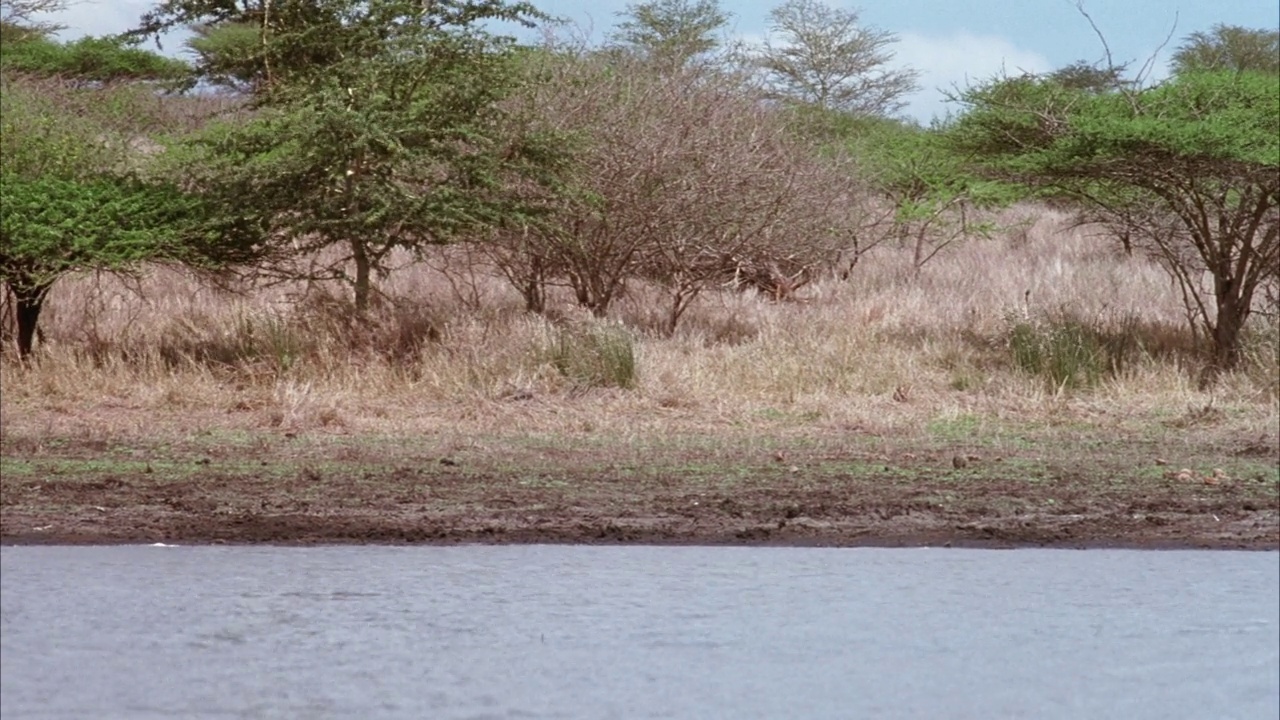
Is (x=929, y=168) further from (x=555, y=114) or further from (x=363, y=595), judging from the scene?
(x=363, y=595)

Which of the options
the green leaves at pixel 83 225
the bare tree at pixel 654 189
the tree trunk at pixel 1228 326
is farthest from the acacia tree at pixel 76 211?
the tree trunk at pixel 1228 326

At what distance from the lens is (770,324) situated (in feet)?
52.3

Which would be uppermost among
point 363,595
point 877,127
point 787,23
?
point 787,23

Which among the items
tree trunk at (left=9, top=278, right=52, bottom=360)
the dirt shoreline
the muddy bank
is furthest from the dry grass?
the dirt shoreline

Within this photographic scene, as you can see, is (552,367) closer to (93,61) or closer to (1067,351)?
(1067,351)

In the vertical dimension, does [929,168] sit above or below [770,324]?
above

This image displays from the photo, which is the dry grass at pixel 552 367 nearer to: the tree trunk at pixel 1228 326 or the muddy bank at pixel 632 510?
the tree trunk at pixel 1228 326

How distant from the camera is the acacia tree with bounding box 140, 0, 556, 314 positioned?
45.5 feet

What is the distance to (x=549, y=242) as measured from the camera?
15711mm

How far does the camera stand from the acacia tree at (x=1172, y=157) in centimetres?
→ 1330

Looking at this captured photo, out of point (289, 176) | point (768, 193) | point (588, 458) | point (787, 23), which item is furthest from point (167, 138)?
point (787, 23)

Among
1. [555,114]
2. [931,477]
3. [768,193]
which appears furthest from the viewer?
[768,193]

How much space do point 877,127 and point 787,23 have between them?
4178 mm

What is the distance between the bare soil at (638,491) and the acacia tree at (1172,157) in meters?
3.93
